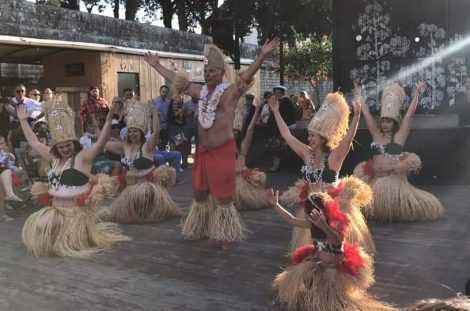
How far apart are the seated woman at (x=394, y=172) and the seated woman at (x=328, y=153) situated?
4.09 feet

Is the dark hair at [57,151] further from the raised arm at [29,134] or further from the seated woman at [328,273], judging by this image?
the seated woman at [328,273]

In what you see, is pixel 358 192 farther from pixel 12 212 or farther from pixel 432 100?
pixel 432 100

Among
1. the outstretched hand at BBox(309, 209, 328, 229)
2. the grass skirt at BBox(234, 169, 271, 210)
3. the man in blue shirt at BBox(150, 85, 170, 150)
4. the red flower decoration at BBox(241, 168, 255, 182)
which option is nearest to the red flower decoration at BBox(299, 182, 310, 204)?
the outstretched hand at BBox(309, 209, 328, 229)

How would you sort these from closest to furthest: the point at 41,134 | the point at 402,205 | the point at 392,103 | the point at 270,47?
1. the point at 270,47
2. the point at 402,205
3. the point at 392,103
4. the point at 41,134

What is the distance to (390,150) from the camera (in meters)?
5.02

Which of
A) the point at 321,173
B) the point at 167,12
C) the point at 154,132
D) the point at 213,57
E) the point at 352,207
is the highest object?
the point at 167,12

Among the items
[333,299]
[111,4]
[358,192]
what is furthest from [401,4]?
[111,4]

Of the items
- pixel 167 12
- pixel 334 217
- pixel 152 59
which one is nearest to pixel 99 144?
pixel 152 59

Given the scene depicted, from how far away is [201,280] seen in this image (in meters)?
3.41

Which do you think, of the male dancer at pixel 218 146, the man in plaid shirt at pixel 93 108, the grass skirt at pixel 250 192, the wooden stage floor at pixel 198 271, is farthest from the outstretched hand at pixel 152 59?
the man in plaid shirt at pixel 93 108

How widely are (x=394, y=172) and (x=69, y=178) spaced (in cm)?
302

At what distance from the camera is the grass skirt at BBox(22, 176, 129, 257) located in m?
4.10

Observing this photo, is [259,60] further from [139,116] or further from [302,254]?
[139,116]

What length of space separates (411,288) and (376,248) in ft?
2.99
